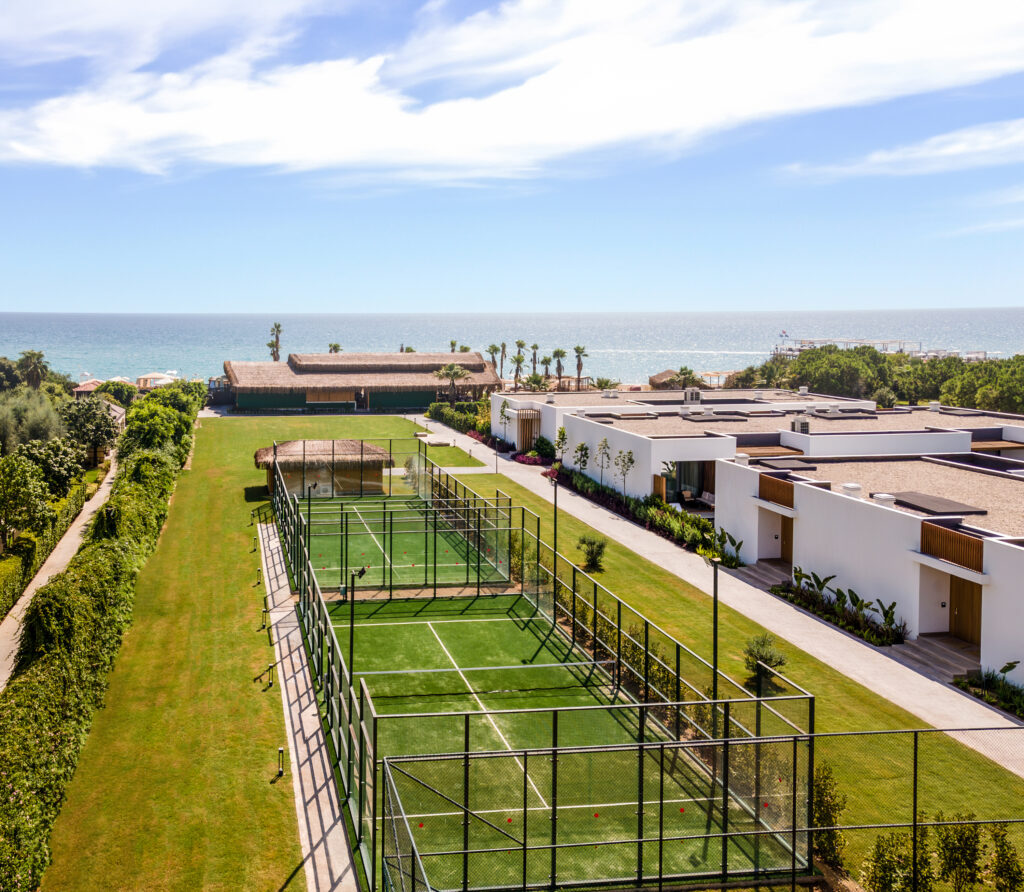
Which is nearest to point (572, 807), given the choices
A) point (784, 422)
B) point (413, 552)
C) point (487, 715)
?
point (487, 715)

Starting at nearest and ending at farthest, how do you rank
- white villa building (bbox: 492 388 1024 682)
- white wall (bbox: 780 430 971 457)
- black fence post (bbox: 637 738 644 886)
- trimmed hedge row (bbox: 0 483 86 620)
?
black fence post (bbox: 637 738 644 886)
white villa building (bbox: 492 388 1024 682)
trimmed hedge row (bbox: 0 483 86 620)
white wall (bbox: 780 430 971 457)

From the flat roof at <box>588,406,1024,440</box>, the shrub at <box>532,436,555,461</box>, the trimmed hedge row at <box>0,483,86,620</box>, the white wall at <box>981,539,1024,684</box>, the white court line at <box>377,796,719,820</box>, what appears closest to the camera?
the white court line at <box>377,796,719,820</box>

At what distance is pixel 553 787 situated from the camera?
14.2 meters

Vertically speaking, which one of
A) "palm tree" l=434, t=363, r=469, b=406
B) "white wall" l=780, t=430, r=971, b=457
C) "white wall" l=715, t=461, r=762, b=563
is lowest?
"white wall" l=715, t=461, r=762, b=563

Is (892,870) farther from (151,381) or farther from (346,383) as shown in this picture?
(151,381)

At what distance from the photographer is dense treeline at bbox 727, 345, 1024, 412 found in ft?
232

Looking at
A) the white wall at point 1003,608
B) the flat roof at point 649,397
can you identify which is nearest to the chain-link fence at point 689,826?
the white wall at point 1003,608

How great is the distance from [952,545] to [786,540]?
1018cm

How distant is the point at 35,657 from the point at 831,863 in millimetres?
15896

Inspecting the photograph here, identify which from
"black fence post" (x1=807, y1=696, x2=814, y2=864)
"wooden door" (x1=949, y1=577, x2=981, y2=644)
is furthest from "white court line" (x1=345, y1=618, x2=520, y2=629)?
"black fence post" (x1=807, y1=696, x2=814, y2=864)

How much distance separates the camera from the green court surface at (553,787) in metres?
15.0

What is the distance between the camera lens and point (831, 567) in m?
29.7

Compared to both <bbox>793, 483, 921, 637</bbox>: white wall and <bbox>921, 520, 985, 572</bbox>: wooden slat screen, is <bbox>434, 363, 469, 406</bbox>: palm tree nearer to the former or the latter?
<bbox>793, 483, 921, 637</bbox>: white wall

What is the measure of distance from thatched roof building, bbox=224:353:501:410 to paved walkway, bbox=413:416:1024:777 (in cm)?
5137
